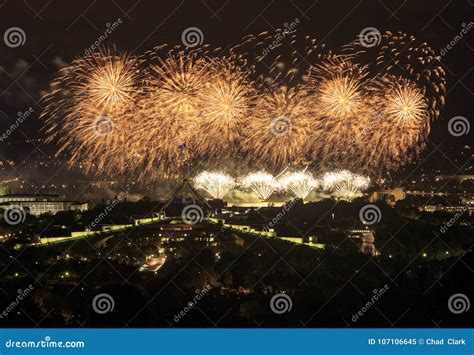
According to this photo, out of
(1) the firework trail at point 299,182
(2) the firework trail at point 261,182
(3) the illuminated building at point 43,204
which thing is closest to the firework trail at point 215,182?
(2) the firework trail at point 261,182

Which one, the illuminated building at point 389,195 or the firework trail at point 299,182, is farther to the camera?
the illuminated building at point 389,195

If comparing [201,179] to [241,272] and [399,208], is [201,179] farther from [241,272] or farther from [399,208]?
[241,272]

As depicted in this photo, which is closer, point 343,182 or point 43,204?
point 343,182

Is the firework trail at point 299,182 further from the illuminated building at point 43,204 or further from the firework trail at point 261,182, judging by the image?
the illuminated building at point 43,204

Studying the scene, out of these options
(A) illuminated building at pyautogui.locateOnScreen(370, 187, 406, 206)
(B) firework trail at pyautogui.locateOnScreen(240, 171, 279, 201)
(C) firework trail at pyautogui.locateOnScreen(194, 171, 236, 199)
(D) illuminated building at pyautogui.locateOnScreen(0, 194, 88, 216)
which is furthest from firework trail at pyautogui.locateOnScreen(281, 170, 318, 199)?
(D) illuminated building at pyautogui.locateOnScreen(0, 194, 88, 216)

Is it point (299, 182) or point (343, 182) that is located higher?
point (343, 182)

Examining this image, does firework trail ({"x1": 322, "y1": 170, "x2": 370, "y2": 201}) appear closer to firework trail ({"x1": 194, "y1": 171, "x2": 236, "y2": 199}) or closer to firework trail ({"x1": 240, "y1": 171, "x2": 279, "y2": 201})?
firework trail ({"x1": 240, "y1": 171, "x2": 279, "y2": 201})

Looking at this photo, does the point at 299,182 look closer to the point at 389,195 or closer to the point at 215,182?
the point at 215,182

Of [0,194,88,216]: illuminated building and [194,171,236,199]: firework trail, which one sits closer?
[194,171,236,199]: firework trail

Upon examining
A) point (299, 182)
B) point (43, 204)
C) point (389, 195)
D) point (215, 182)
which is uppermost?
point (389, 195)

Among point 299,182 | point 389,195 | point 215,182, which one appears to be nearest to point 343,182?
point 299,182

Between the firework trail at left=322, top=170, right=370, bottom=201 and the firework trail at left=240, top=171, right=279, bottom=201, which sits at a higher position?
the firework trail at left=322, top=170, right=370, bottom=201
